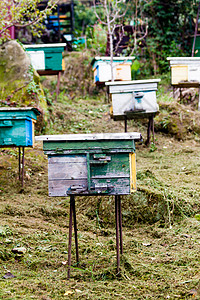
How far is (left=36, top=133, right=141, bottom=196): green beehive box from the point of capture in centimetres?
326

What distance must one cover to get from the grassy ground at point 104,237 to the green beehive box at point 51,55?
3.42 m

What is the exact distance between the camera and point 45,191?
237 inches

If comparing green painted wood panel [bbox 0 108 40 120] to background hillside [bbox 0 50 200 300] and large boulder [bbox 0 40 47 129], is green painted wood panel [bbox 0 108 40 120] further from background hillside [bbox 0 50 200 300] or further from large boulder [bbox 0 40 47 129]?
large boulder [bbox 0 40 47 129]

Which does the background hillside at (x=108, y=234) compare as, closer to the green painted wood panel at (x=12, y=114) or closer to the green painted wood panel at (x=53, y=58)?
the green painted wood panel at (x=12, y=114)

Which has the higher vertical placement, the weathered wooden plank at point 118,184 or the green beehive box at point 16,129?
the green beehive box at point 16,129

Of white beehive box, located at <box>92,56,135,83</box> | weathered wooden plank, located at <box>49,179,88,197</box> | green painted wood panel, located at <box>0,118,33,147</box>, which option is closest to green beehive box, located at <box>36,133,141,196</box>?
weathered wooden plank, located at <box>49,179,88,197</box>

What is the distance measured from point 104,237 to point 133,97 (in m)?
3.61

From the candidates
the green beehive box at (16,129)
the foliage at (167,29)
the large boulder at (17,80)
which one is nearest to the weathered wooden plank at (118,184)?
the green beehive box at (16,129)

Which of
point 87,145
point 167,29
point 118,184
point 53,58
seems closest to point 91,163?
point 87,145

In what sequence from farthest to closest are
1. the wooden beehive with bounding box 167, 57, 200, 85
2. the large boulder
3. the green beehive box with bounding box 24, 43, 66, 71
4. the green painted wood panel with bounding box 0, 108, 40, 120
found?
the green beehive box with bounding box 24, 43, 66, 71 → the wooden beehive with bounding box 167, 57, 200, 85 → the large boulder → the green painted wood panel with bounding box 0, 108, 40, 120

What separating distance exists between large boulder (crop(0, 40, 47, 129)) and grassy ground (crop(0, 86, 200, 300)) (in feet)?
4.76

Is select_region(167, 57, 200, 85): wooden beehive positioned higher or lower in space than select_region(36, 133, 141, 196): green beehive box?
higher

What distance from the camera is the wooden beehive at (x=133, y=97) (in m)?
7.21

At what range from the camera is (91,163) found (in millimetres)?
3264
